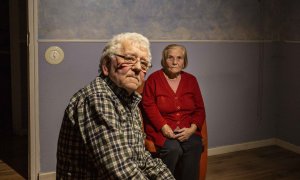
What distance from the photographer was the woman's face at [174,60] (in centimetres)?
288

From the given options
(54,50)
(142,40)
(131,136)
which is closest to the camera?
(131,136)

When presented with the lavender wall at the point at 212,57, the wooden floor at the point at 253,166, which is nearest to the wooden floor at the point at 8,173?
the wooden floor at the point at 253,166

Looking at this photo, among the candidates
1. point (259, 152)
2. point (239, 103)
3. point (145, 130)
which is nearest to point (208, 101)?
point (239, 103)

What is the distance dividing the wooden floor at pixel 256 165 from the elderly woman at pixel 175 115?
2.26ft

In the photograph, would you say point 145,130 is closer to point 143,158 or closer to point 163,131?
point 163,131

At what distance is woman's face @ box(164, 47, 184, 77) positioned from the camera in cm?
288

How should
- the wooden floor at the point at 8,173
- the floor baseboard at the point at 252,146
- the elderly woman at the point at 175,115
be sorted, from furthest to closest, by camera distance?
1. the floor baseboard at the point at 252,146
2. the wooden floor at the point at 8,173
3. the elderly woman at the point at 175,115

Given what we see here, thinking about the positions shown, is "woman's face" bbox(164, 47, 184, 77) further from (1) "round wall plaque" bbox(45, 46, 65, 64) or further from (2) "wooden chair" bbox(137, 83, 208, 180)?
(1) "round wall plaque" bbox(45, 46, 65, 64)

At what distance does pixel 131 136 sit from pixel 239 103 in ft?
8.79

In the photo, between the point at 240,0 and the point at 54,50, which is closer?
the point at 54,50

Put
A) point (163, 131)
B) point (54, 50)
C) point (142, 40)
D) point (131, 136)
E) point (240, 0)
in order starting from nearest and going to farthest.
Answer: point (131, 136) → point (142, 40) → point (163, 131) → point (54, 50) → point (240, 0)

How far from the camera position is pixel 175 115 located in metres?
2.85

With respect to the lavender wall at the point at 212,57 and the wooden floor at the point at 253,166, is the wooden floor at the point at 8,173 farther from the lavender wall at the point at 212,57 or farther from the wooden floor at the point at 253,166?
the lavender wall at the point at 212,57

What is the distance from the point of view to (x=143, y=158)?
5.41ft
